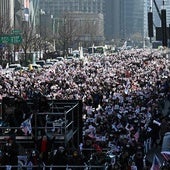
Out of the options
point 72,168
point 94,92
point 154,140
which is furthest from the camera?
point 94,92

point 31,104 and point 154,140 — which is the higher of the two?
point 31,104

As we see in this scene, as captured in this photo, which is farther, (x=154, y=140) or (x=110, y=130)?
(x=154, y=140)

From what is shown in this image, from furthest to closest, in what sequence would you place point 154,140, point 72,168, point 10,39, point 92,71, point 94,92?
point 92,71
point 10,39
point 94,92
point 154,140
point 72,168

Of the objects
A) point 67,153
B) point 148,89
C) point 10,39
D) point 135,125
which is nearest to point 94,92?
point 148,89

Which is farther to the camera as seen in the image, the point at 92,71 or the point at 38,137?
the point at 92,71

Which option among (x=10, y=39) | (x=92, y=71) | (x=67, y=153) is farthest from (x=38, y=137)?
(x=92, y=71)

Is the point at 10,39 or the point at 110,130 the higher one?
the point at 10,39

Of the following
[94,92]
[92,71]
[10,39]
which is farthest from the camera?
[92,71]

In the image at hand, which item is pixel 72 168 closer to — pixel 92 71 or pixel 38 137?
pixel 38 137

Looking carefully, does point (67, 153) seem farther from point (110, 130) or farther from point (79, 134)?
point (110, 130)
